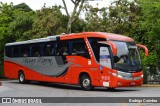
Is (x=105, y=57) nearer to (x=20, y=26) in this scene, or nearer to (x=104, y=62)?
(x=104, y=62)

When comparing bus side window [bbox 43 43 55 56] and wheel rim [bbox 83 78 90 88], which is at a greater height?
bus side window [bbox 43 43 55 56]

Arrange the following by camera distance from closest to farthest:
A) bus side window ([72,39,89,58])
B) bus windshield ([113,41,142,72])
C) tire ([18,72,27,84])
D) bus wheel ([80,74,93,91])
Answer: bus windshield ([113,41,142,72]) → bus wheel ([80,74,93,91]) → bus side window ([72,39,89,58]) → tire ([18,72,27,84])

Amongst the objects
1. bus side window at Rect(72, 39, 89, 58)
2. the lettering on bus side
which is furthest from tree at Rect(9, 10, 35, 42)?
bus side window at Rect(72, 39, 89, 58)

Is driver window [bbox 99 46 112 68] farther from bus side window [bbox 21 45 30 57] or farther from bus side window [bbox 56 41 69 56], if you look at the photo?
bus side window [bbox 21 45 30 57]

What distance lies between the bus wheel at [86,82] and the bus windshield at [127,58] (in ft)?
7.46

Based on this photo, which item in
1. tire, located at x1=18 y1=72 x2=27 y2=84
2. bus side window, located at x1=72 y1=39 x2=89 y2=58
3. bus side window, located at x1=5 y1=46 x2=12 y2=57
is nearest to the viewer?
bus side window, located at x1=72 y1=39 x2=89 y2=58

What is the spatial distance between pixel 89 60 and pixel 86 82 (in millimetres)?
1379

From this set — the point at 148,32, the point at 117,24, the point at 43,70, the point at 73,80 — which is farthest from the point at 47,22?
the point at 73,80

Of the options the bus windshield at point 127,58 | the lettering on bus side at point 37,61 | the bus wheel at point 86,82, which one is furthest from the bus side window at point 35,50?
the bus windshield at point 127,58

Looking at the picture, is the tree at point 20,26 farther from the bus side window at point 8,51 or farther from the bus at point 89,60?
the bus at point 89,60

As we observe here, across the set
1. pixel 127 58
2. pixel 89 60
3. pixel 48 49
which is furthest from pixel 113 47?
pixel 48 49

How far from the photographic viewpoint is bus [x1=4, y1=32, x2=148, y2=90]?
21.7 metres

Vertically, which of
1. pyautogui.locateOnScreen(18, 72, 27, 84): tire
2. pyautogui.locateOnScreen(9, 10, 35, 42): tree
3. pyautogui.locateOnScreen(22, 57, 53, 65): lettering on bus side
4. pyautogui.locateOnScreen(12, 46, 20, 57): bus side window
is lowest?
pyautogui.locateOnScreen(18, 72, 27, 84): tire

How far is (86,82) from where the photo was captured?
2322 centimetres
